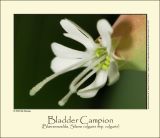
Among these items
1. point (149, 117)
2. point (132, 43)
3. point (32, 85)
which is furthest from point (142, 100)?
point (32, 85)

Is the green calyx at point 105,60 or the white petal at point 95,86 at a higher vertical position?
the green calyx at point 105,60

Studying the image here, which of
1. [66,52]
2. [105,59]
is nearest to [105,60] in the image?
[105,59]

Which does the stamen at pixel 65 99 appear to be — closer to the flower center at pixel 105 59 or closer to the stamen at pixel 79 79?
the stamen at pixel 79 79

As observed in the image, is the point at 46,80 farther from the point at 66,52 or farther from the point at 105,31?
the point at 105,31

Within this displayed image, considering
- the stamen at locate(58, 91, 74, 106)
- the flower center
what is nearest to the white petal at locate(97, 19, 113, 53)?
the flower center

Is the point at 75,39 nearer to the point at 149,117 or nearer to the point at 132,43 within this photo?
the point at 132,43

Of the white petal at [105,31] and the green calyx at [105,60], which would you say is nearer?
the white petal at [105,31]

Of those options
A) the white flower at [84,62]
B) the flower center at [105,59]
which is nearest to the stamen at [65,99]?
the white flower at [84,62]
